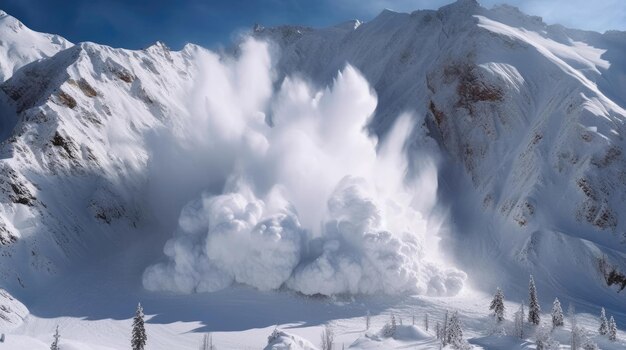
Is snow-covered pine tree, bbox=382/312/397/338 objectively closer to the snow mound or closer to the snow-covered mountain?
the snow mound

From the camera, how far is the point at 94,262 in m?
95.8

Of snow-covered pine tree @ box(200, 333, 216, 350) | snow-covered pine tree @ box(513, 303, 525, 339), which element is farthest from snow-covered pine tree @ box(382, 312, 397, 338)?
snow-covered pine tree @ box(200, 333, 216, 350)

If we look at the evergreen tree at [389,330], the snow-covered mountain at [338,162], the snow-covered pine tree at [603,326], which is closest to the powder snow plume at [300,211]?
the snow-covered mountain at [338,162]

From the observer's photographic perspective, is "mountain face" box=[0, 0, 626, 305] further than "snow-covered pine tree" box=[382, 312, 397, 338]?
Yes

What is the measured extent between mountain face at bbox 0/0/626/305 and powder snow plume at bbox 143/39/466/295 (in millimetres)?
7799

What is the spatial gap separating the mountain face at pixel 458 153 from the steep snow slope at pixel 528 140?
0.28 meters

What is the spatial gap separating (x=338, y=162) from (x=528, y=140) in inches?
1577

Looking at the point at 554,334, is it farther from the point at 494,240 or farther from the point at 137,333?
the point at 137,333

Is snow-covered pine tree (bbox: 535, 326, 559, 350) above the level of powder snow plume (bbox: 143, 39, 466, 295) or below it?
below

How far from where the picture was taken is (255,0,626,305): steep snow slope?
318ft

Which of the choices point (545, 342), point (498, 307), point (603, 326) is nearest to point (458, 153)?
point (498, 307)

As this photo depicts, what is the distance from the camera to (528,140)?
389ft

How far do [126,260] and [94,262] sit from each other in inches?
188

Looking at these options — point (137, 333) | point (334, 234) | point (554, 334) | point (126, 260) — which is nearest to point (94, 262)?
point (126, 260)
